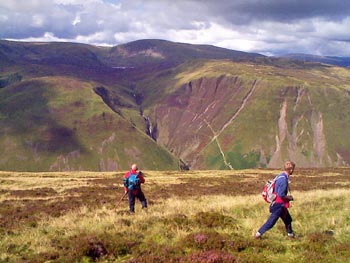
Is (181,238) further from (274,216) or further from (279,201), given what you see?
(279,201)

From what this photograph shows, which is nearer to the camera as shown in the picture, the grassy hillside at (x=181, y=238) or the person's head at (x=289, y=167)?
the grassy hillside at (x=181, y=238)

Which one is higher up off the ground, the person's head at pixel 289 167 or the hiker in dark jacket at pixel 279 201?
the person's head at pixel 289 167

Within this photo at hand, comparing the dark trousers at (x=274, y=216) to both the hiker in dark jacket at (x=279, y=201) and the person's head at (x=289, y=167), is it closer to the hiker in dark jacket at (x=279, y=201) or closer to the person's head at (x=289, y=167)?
the hiker in dark jacket at (x=279, y=201)

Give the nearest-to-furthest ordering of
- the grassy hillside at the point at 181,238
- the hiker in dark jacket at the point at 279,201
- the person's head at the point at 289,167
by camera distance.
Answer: the grassy hillside at the point at 181,238 → the hiker in dark jacket at the point at 279,201 → the person's head at the point at 289,167

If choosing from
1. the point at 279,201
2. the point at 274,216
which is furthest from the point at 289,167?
the point at 274,216

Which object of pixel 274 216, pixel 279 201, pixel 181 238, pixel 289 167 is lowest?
pixel 181 238

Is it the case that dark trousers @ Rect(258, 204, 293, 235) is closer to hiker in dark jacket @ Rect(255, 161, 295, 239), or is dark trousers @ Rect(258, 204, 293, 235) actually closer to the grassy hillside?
hiker in dark jacket @ Rect(255, 161, 295, 239)

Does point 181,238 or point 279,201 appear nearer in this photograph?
point 181,238

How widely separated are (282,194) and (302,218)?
4.62 metres

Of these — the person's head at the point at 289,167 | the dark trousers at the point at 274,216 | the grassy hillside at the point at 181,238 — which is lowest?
the grassy hillside at the point at 181,238

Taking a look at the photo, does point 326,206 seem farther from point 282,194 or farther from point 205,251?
point 205,251

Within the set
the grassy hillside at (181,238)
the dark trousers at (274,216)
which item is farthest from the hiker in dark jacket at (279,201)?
the grassy hillside at (181,238)

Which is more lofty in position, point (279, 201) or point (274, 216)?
point (279, 201)

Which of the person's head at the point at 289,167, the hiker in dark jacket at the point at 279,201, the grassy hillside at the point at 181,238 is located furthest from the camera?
the person's head at the point at 289,167
